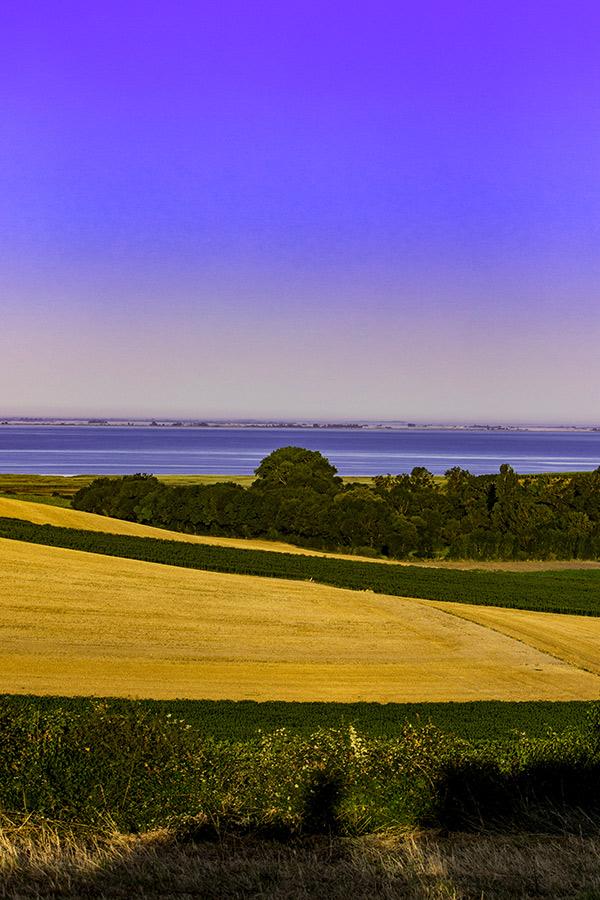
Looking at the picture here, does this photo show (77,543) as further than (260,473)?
No

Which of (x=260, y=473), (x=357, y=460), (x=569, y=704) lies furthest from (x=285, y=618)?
(x=357, y=460)

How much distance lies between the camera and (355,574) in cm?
4259

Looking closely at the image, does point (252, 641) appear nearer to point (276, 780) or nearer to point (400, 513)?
point (276, 780)

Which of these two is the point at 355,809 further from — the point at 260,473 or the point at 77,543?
the point at 260,473

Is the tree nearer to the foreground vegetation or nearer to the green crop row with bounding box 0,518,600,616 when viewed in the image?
the green crop row with bounding box 0,518,600,616

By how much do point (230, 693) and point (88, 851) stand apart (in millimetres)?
11619

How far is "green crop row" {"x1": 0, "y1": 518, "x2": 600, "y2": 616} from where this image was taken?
38.3 meters

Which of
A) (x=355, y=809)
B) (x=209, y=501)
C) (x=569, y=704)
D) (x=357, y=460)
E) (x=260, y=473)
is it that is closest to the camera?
(x=355, y=809)

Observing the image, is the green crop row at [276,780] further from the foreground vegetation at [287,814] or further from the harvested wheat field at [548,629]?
the harvested wheat field at [548,629]

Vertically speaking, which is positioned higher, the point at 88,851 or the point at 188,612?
the point at 88,851

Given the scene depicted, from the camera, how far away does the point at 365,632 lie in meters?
28.5

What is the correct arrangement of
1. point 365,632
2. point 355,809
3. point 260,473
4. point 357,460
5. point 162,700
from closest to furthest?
point 355,809 → point 162,700 → point 365,632 → point 260,473 → point 357,460

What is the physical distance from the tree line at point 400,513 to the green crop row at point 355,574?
17.6 metres

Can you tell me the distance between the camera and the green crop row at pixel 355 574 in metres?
38.3
